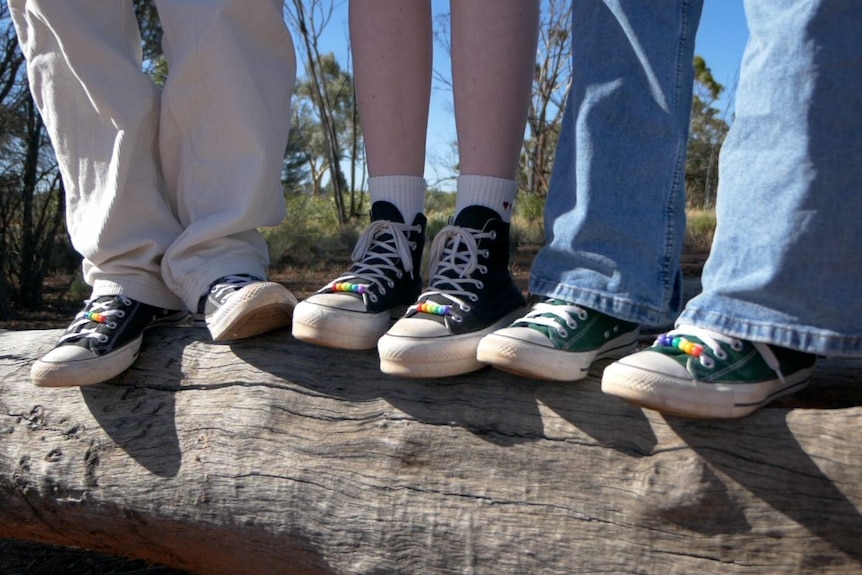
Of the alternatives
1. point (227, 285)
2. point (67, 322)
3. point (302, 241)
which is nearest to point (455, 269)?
point (227, 285)

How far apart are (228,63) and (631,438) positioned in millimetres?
1155

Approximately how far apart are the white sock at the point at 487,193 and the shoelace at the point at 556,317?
0.87 ft

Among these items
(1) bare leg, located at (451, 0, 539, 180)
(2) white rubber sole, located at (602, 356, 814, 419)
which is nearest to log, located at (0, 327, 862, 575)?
(2) white rubber sole, located at (602, 356, 814, 419)

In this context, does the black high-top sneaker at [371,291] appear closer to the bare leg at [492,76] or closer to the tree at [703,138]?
the bare leg at [492,76]

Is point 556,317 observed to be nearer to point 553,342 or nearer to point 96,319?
point 553,342

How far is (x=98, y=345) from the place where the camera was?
1.65 metres

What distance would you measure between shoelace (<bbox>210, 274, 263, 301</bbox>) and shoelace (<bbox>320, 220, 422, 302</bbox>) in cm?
21

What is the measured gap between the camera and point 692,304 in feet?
4.02

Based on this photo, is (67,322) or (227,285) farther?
(67,322)

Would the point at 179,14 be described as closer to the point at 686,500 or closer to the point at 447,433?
the point at 447,433

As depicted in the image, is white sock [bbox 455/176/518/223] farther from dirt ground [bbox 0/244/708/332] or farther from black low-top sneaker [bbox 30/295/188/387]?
dirt ground [bbox 0/244/708/332]

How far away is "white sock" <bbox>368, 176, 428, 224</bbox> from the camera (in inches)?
64.1

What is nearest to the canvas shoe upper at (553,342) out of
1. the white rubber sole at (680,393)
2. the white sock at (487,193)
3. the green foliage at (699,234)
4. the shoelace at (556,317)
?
the shoelace at (556,317)

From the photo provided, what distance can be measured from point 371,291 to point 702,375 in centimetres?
66
